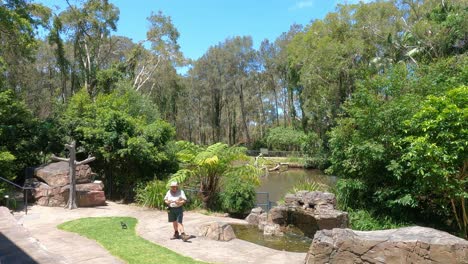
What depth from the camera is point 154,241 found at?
930 cm

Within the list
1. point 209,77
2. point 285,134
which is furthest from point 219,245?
point 209,77

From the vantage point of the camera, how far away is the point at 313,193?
469 inches

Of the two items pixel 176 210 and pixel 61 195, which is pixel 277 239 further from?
pixel 61 195

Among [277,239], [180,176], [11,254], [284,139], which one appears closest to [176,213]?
[277,239]

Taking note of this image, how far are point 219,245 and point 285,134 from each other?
3878 centimetres

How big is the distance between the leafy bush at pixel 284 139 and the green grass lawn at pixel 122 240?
34850mm

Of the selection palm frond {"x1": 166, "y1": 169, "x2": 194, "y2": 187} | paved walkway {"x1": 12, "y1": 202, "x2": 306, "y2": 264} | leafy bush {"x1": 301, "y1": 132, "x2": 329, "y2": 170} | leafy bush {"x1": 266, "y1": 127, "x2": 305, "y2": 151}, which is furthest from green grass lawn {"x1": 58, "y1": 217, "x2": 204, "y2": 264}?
leafy bush {"x1": 266, "y1": 127, "x2": 305, "y2": 151}

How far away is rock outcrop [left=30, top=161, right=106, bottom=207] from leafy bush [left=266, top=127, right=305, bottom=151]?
105ft

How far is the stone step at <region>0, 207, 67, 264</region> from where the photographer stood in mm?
5109

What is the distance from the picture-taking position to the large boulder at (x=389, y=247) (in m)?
7.00

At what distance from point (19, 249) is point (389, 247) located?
19.9 ft

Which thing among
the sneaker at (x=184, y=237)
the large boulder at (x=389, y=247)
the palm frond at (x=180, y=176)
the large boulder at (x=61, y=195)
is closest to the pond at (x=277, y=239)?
the sneaker at (x=184, y=237)

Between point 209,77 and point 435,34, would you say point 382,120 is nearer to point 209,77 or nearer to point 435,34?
point 435,34

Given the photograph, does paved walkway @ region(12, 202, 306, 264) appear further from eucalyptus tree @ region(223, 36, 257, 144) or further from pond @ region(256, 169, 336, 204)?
eucalyptus tree @ region(223, 36, 257, 144)
